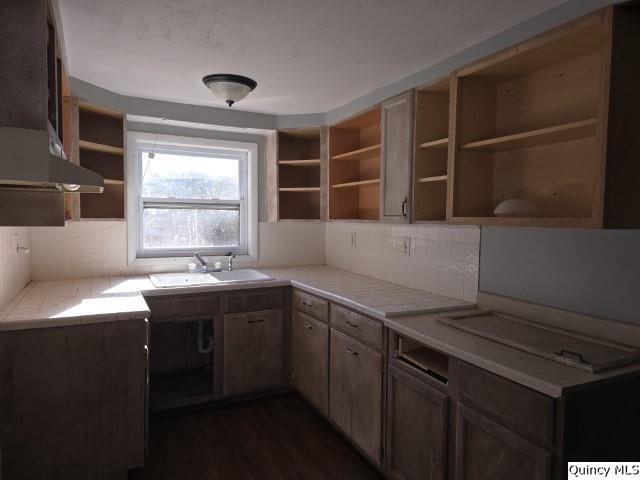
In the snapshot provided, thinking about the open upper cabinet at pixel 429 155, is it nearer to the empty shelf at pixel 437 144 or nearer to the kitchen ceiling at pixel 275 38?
the empty shelf at pixel 437 144

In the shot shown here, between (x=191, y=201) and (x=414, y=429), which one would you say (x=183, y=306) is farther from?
(x=414, y=429)

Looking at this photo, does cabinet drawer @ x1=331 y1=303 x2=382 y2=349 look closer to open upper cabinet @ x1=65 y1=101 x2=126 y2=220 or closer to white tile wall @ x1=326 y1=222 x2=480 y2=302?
white tile wall @ x1=326 y1=222 x2=480 y2=302

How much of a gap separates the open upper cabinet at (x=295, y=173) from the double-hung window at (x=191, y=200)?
12.5 inches

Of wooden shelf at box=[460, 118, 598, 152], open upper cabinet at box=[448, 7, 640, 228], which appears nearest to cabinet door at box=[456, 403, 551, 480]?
open upper cabinet at box=[448, 7, 640, 228]

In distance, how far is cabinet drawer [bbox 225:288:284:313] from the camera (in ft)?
9.74

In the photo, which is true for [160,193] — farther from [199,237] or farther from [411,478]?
[411,478]

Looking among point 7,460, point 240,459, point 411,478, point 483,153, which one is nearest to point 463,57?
point 483,153

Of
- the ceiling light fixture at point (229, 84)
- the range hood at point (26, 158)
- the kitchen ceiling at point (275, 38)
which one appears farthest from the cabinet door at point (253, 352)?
the range hood at point (26, 158)

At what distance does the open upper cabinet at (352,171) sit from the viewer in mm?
3279

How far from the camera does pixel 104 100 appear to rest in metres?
2.81

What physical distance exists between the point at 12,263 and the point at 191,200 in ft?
4.64

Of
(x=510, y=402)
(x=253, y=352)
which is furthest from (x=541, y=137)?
(x=253, y=352)

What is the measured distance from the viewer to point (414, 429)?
1887 millimetres

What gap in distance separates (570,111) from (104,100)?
9.35ft
